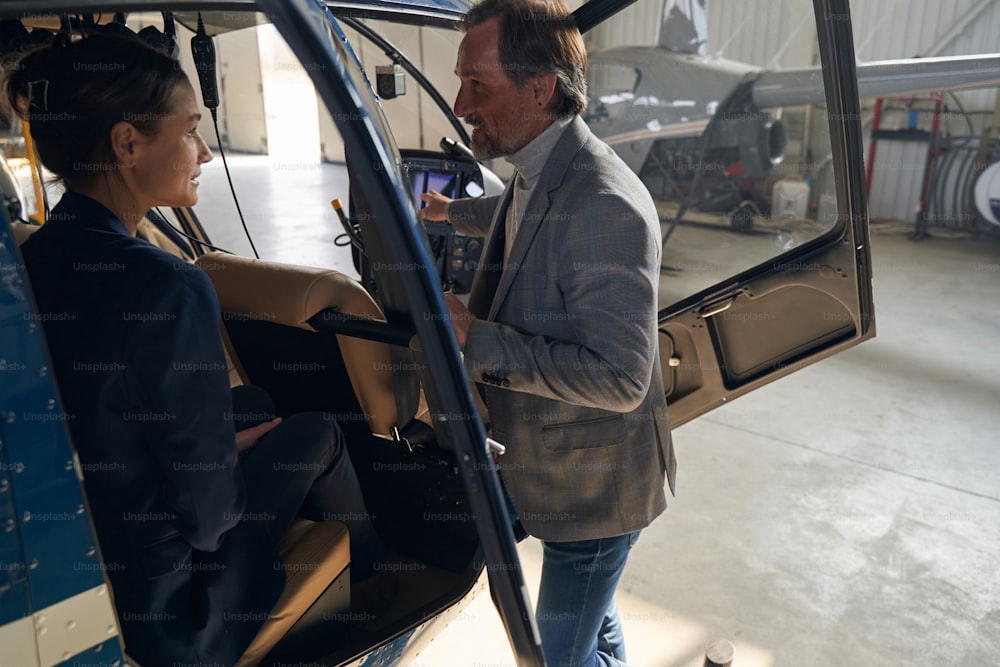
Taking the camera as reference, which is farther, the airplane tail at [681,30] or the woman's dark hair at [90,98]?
the airplane tail at [681,30]

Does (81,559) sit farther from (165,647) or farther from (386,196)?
(386,196)

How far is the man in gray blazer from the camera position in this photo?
Answer: 1.43m

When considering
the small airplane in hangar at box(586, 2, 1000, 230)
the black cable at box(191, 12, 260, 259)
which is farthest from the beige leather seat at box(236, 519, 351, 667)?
the small airplane in hangar at box(586, 2, 1000, 230)

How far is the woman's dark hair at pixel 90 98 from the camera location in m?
1.29

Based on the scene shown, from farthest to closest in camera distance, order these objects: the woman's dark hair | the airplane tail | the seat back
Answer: the airplane tail → the seat back → the woman's dark hair

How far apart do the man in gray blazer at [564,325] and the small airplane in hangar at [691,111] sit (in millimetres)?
5437

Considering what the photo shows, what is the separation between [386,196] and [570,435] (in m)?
0.66

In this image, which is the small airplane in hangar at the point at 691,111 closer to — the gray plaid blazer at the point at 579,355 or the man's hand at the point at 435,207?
the man's hand at the point at 435,207

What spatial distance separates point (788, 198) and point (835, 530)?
5.84 metres

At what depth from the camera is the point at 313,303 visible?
191 cm

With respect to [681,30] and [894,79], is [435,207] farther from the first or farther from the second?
[681,30]

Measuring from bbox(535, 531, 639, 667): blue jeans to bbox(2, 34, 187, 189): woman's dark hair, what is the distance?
3.71 ft

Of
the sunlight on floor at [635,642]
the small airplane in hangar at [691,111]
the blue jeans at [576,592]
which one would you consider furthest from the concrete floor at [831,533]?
the small airplane in hangar at [691,111]

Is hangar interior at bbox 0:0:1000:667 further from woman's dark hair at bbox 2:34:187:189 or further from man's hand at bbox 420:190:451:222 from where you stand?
woman's dark hair at bbox 2:34:187:189
